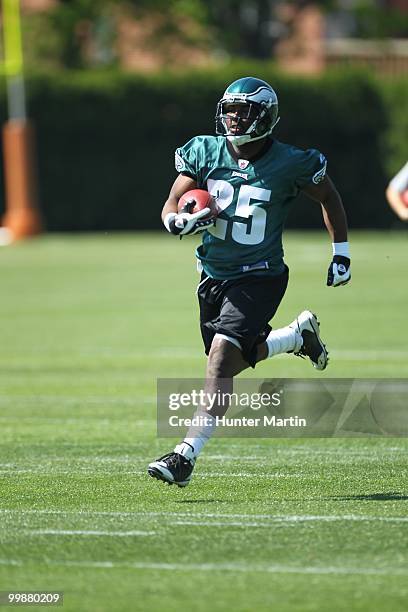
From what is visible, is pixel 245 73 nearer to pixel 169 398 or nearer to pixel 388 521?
pixel 169 398

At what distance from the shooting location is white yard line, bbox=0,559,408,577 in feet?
17.0

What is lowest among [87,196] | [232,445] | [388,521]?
[87,196]

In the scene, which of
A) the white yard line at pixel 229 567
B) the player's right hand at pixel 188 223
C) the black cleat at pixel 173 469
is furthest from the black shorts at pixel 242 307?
the white yard line at pixel 229 567

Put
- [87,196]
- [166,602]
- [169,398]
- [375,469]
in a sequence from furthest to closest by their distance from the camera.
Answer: [87,196] < [169,398] < [375,469] < [166,602]

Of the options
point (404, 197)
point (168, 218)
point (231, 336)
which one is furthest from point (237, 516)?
point (404, 197)

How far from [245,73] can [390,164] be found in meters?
4.44

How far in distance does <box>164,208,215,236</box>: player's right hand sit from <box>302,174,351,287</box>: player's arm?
66 centimetres

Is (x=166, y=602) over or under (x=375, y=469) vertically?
over

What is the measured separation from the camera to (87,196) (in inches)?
1416

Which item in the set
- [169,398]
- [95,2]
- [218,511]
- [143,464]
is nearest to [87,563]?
[218,511]

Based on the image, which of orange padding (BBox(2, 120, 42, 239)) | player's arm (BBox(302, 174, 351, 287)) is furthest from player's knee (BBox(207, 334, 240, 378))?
orange padding (BBox(2, 120, 42, 239))

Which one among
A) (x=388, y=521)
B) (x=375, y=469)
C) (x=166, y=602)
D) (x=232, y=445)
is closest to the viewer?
(x=166, y=602)

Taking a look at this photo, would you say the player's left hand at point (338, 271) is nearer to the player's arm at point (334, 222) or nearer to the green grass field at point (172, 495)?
the player's arm at point (334, 222)

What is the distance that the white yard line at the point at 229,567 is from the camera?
5.17 meters
